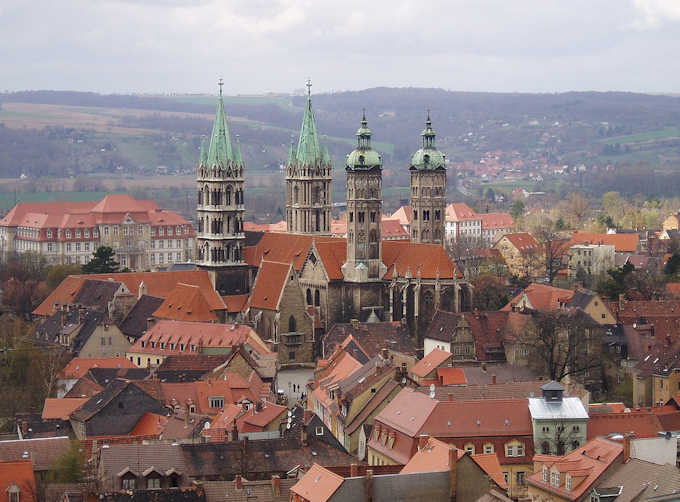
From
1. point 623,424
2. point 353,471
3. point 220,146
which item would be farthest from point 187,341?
point 353,471

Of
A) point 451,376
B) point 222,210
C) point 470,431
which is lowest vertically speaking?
point 451,376

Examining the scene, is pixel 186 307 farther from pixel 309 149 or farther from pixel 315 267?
pixel 309 149

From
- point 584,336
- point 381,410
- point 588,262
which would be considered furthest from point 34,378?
point 588,262

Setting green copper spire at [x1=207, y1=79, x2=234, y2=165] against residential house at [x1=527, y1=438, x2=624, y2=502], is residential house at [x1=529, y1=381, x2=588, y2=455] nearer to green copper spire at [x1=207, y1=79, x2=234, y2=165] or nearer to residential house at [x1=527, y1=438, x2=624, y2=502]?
residential house at [x1=527, y1=438, x2=624, y2=502]

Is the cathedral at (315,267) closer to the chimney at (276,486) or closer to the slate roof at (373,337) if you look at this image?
the slate roof at (373,337)

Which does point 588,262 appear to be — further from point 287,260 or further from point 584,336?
point 584,336

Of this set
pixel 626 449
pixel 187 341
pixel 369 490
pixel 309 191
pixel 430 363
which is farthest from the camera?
pixel 309 191

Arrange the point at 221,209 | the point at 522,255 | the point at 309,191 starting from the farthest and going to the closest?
the point at 522,255
the point at 309,191
the point at 221,209
